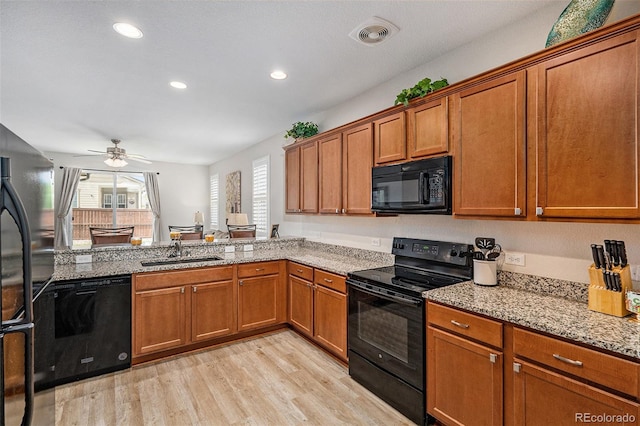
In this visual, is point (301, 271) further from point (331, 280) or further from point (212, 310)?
point (212, 310)

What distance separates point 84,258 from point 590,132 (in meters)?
4.08

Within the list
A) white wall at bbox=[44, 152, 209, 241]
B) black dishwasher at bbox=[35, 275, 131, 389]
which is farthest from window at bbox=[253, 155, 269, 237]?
white wall at bbox=[44, 152, 209, 241]

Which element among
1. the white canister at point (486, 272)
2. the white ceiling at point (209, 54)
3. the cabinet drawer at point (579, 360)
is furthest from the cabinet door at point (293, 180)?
the cabinet drawer at point (579, 360)

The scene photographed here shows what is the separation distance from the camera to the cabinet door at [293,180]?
407 cm

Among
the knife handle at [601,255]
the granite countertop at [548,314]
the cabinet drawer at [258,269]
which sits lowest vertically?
the cabinet drawer at [258,269]

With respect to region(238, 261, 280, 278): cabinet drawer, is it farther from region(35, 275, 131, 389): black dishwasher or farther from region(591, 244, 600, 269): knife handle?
region(591, 244, 600, 269): knife handle

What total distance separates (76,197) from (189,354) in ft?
20.8

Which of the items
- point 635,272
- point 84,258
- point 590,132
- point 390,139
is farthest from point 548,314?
point 84,258

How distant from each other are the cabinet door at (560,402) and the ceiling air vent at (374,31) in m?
2.24

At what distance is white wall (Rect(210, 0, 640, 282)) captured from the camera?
189cm

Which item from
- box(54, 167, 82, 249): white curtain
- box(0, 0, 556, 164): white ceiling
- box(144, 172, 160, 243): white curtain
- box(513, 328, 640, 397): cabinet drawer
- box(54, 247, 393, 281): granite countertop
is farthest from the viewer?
box(144, 172, 160, 243): white curtain

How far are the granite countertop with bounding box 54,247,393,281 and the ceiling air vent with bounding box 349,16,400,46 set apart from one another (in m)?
1.89

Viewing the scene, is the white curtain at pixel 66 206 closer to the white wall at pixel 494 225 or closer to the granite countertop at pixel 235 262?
the granite countertop at pixel 235 262

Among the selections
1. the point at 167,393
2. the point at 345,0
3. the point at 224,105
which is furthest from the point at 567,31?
the point at 167,393
